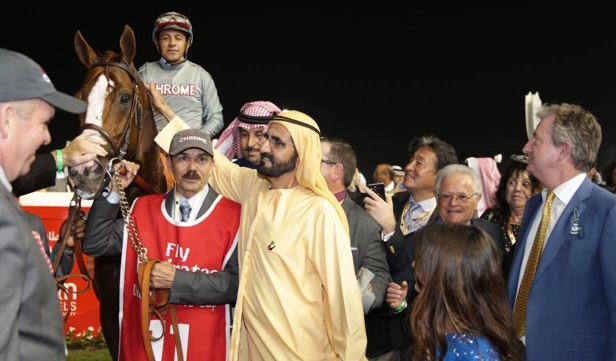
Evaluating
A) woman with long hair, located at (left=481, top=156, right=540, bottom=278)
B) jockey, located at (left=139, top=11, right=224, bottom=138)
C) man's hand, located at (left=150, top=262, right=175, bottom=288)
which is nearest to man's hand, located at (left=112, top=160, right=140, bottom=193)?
man's hand, located at (left=150, top=262, right=175, bottom=288)

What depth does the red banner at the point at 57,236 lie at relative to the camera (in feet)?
22.4

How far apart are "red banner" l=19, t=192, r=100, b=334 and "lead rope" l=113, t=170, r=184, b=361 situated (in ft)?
10.7

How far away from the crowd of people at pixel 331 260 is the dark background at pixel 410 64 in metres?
10.1

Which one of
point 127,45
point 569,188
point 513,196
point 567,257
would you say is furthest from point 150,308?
point 513,196

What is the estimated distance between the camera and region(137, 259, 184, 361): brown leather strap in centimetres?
334

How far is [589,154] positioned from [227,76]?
444 inches

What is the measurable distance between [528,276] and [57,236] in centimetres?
502

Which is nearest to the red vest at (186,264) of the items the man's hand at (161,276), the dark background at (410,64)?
the man's hand at (161,276)

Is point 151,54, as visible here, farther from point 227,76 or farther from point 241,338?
point 241,338

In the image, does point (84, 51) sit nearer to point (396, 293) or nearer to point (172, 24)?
point (172, 24)

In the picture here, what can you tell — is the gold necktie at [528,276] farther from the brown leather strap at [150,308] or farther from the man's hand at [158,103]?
the man's hand at [158,103]

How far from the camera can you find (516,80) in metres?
14.7

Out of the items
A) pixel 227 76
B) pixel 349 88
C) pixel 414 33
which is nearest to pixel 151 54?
pixel 227 76

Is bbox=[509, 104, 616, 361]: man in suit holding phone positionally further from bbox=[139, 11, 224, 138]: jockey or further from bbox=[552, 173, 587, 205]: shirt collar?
bbox=[139, 11, 224, 138]: jockey
